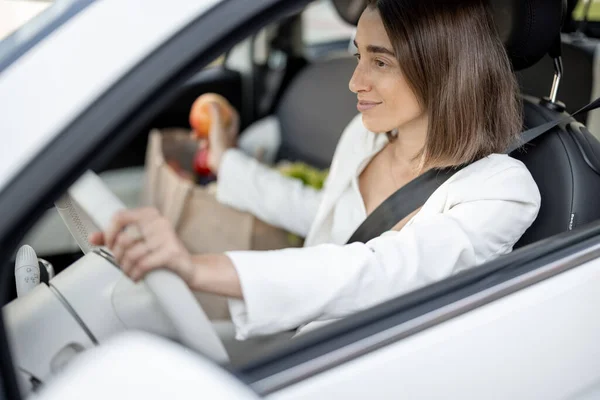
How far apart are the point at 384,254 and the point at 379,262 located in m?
0.02

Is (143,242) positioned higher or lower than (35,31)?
lower

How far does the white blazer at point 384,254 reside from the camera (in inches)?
40.1

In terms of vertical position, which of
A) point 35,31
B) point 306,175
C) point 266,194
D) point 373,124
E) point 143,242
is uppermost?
point 35,31

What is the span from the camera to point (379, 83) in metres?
1.40

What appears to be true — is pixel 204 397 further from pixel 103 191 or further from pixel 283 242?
pixel 283 242

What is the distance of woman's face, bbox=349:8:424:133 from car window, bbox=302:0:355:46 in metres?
2.07

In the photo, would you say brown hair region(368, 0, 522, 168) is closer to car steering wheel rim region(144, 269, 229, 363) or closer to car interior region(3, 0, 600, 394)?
car interior region(3, 0, 600, 394)

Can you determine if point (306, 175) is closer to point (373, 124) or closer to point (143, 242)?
point (373, 124)

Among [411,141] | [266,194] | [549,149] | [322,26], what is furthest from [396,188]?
[322,26]

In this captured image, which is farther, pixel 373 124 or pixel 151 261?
pixel 373 124

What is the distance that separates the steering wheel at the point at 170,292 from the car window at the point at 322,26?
2683 mm

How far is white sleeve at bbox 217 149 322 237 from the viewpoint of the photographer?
6.58ft

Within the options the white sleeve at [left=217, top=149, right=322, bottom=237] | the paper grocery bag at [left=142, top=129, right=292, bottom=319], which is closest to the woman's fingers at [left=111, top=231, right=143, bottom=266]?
the white sleeve at [left=217, top=149, right=322, bottom=237]

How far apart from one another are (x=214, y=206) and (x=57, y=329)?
4.12 ft
